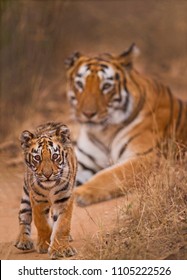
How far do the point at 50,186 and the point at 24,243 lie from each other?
1.34 ft

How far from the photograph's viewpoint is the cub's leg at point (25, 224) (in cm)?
559

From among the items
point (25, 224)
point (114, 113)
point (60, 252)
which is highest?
point (114, 113)

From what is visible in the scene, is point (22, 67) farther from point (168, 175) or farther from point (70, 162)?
point (70, 162)

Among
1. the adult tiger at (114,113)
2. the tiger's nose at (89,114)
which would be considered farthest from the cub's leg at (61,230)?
the tiger's nose at (89,114)

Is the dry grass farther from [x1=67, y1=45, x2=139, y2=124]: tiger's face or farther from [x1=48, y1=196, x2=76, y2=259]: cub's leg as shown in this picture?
[x1=67, y1=45, x2=139, y2=124]: tiger's face

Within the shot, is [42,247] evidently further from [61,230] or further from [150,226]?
[150,226]

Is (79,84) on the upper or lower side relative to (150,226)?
upper

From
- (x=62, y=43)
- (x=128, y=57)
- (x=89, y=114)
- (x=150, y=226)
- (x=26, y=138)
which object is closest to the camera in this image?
(x=26, y=138)

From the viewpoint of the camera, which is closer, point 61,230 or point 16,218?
point 61,230

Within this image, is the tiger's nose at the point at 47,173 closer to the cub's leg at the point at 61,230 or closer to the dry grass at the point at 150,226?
the cub's leg at the point at 61,230

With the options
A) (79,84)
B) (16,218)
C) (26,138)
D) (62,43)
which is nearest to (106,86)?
(79,84)

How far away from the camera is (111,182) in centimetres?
736

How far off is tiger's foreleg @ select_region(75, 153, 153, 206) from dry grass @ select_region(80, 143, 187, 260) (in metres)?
0.64

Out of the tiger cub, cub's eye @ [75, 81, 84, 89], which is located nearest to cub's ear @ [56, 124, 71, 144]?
the tiger cub
